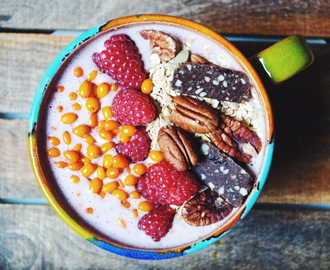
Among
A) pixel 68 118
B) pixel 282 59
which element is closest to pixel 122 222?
pixel 68 118

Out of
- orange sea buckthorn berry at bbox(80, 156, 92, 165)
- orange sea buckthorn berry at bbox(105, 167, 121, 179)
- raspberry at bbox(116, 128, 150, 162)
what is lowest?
orange sea buckthorn berry at bbox(105, 167, 121, 179)

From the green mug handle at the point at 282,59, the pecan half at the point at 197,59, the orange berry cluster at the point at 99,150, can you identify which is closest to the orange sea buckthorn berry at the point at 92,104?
the orange berry cluster at the point at 99,150

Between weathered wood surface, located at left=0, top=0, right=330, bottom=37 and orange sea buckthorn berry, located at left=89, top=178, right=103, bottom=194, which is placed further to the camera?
weathered wood surface, located at left=0, top=0, right=330, bottom=37

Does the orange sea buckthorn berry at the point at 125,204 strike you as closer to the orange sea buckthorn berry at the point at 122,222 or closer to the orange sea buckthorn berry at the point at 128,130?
the orange sea buckthorn berry at the point at 122,222

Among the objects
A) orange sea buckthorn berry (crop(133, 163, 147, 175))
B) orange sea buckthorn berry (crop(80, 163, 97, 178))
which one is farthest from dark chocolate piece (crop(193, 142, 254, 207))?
orange sea buckthorn berry (crop(80, 163, 97, 178))

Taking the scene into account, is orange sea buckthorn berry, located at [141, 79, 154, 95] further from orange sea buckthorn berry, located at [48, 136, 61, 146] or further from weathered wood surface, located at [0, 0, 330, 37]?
weathered wood surface, located at [0, 0, 330, 37]

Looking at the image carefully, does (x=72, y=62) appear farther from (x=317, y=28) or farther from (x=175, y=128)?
(x=317, y=28)
